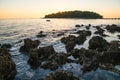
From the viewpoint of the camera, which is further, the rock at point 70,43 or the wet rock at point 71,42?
the wet rock at point 71,42

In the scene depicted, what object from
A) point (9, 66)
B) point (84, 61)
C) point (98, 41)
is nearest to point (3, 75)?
point (9, 66)

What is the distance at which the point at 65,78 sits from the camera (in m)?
11.7

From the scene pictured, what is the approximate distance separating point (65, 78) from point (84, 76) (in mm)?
2226

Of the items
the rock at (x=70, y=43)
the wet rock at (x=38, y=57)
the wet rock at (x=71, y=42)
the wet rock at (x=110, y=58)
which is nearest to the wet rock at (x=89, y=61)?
the wet rock at (x=110, y=58)

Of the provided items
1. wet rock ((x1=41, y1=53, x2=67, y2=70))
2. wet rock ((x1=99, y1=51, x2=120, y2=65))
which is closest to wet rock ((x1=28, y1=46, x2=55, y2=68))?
wet rock ((x1=41, y1=53, x2=67, y2=70))

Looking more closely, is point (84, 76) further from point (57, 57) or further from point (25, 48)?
point (25, 48)

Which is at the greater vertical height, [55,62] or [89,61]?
[89,61]

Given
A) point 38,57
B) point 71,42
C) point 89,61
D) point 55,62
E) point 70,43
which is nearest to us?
point 89,61

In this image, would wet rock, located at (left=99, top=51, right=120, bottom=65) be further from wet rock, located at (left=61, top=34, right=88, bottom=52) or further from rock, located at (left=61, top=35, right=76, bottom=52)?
wet rock, located at (left=61, top=34, right=88, bottom=52)

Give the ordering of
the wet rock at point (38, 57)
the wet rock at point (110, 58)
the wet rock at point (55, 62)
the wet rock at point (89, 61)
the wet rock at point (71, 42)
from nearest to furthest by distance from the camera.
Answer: the wet rock at point (89, 61)
the wet rock at point (55, 62)
the wet rock at point (110, 58)
the wet rock at point (38, 57)
the wet rock at point (71, 42)

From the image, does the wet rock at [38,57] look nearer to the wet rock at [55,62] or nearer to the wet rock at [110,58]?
the wet rock at [55,62]

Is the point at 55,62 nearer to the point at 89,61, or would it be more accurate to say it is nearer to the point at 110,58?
the point at 89,61

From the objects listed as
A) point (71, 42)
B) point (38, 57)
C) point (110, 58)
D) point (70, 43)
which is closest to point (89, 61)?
point (110, 58)

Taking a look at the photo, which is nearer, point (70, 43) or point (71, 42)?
point (70, 43)
